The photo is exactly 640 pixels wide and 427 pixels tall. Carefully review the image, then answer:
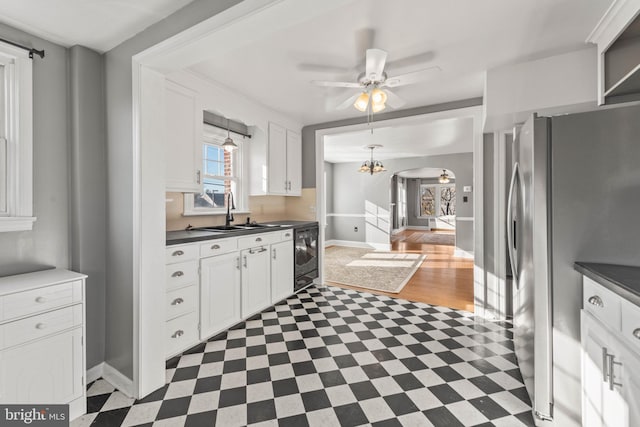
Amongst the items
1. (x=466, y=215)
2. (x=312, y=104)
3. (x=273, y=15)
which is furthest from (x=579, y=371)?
(x=466, y=215)

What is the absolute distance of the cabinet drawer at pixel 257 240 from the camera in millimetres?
2757

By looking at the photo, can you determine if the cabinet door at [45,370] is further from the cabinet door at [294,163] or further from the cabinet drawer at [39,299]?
the cabinet door at [294,163]

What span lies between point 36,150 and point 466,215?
290 inches

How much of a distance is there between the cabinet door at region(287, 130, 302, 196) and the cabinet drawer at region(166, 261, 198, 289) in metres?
2.03

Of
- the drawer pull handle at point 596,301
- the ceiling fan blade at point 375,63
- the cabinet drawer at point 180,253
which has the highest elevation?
the ceiling fan blade at point 375,63

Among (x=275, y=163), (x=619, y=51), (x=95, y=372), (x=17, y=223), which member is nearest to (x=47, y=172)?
(x=17, y=223)

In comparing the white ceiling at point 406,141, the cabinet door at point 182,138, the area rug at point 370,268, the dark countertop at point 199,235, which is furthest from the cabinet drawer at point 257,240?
the white ceiling at point 406,141

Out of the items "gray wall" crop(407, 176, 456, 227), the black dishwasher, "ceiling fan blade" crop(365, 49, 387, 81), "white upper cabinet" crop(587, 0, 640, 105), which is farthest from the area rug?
"gray wall" crop(407, 176, 456, 227)

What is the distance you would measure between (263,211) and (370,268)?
92.9 inches

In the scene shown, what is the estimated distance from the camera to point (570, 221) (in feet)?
4.57

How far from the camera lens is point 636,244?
4.29 feet

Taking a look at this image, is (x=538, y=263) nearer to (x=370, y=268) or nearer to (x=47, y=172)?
(x=47, y=172)

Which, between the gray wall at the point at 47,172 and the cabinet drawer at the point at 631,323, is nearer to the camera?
the cabinet drawer at the point at 631,323

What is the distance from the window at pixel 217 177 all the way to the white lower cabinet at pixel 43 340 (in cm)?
146
